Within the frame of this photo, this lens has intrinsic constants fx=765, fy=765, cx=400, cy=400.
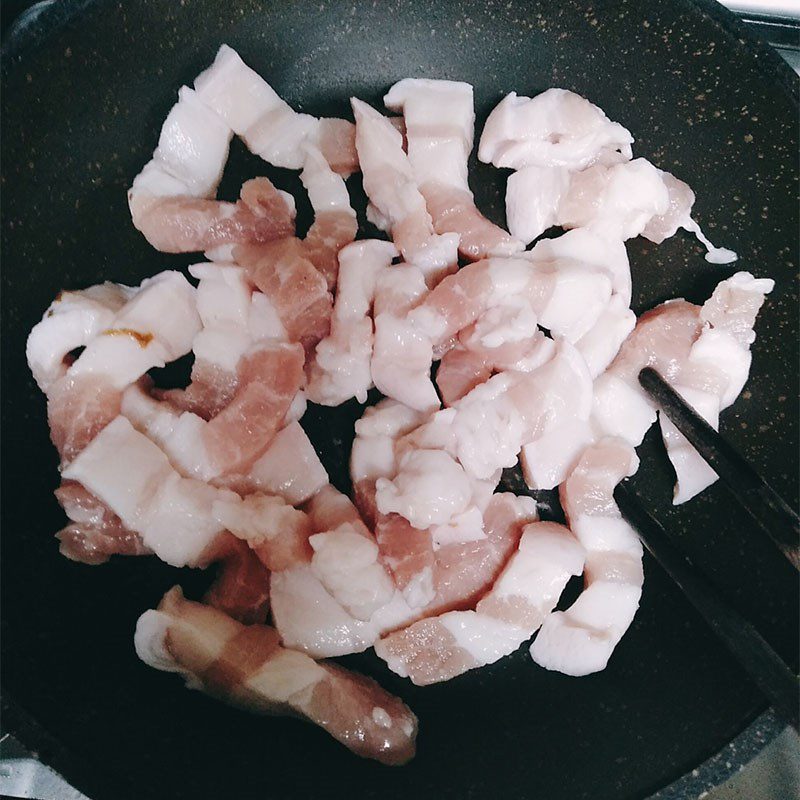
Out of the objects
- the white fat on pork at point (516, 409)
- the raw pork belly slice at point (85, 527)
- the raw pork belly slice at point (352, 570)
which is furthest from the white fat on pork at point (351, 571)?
the raw pork belly slice at point (85, 527)

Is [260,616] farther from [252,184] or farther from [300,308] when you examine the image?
[252,184]

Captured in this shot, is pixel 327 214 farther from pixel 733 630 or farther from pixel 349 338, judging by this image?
pixel 733 630

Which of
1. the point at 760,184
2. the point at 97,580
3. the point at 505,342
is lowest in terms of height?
the point at 97,580

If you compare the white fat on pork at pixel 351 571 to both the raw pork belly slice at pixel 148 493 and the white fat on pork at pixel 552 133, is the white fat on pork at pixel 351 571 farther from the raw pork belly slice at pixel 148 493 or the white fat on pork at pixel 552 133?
the white fat on pork at pixel 552 133

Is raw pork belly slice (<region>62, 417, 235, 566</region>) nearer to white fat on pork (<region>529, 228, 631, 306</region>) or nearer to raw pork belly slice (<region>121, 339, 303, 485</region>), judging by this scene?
raw pork belly slice (<region>121, 339, 303, 485</region>)

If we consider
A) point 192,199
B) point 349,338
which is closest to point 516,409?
point 349,338

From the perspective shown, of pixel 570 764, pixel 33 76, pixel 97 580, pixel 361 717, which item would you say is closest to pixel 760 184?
pixel 570 764
